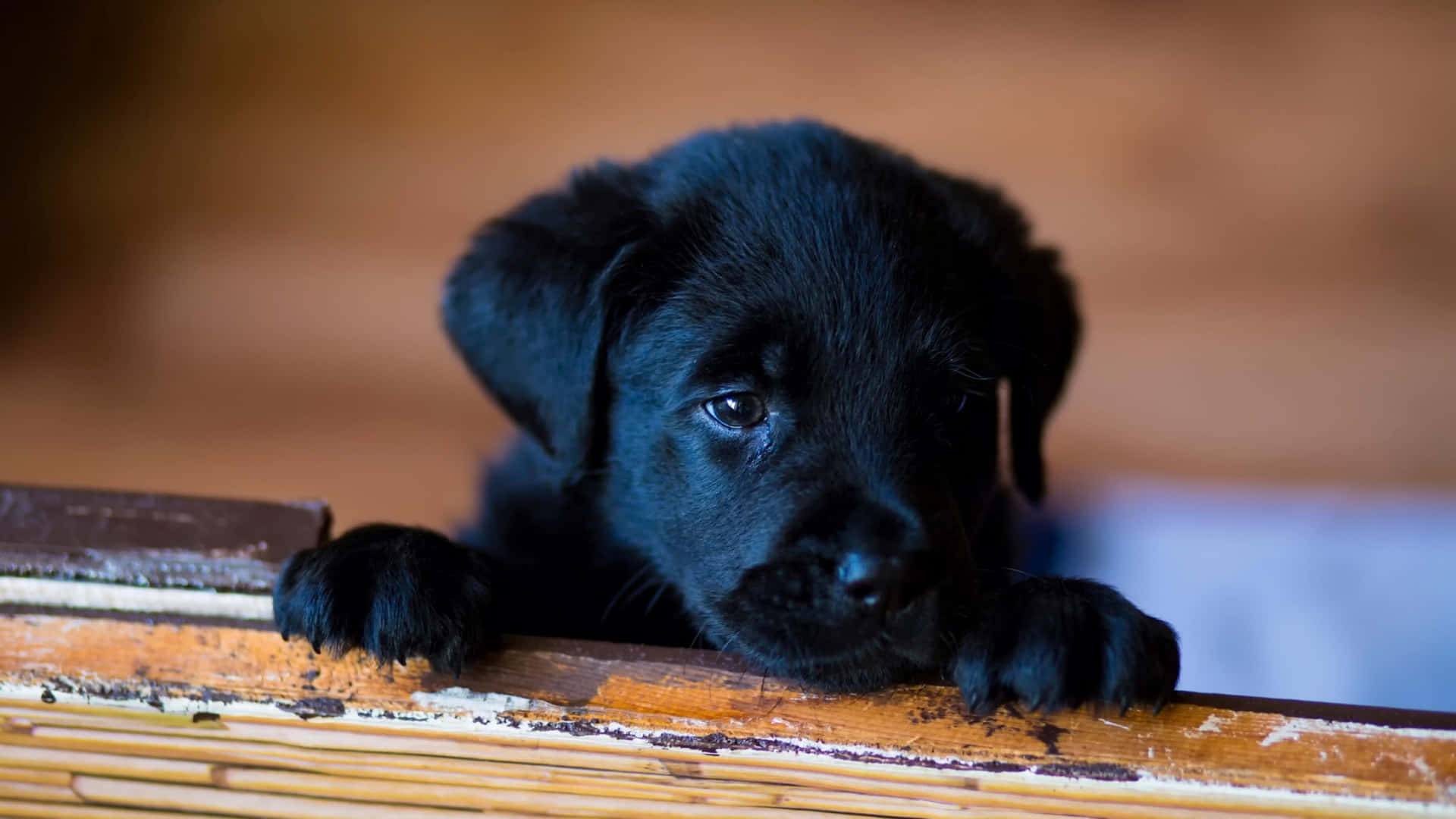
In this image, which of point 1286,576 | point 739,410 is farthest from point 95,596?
point 1286,576

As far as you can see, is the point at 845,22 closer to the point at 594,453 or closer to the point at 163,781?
the point at 594,453

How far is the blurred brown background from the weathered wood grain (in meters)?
2.97

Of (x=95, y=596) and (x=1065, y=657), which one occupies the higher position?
(x=1065, y=657)

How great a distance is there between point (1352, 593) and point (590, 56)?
313 centimetres

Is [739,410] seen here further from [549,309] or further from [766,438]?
[549,309]

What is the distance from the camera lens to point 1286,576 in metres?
3.96

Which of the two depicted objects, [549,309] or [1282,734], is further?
[549,309]

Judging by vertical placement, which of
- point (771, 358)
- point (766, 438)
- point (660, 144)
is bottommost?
point (766, 438)

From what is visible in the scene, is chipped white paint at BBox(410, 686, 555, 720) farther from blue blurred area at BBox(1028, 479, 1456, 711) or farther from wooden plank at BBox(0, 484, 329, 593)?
blue blurred area at BBox(1028, 479, 1456, 711)

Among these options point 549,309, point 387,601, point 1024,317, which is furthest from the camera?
point 1024,317

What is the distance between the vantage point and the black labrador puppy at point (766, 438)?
145cm

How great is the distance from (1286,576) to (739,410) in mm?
2831

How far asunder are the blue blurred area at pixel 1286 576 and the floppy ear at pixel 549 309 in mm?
2069

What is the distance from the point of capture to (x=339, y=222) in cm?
480
